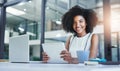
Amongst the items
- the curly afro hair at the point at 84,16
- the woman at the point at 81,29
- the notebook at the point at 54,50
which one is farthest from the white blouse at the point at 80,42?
the notebook at the point at 54,50

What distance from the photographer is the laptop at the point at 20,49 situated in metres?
1.60

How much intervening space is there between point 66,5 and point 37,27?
698mm

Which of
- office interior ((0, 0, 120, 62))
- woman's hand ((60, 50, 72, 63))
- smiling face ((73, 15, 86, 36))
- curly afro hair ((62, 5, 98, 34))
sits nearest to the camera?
woman's hand ((60, 50, 72, 63))

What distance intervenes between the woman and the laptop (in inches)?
18.2

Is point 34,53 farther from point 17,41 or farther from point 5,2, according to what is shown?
point 17,41

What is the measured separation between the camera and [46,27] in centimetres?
414

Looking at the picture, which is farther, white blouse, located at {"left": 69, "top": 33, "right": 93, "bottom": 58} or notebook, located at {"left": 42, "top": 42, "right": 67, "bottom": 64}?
white blouse, located at {"left": 69, "top": 33, "right": 93, "bottom": 58}

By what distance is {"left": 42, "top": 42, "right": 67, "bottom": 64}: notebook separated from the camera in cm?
154

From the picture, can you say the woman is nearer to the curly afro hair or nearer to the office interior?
the curly afro hair

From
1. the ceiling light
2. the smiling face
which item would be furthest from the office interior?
the smiling face

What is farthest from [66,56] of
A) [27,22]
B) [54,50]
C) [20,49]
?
[27,22]

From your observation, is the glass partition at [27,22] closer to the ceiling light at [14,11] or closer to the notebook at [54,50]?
the ceiling light at [14,11]

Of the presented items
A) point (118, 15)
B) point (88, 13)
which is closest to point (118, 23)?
point (118, 15)

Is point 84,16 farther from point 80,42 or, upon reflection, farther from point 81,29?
point 80,42
